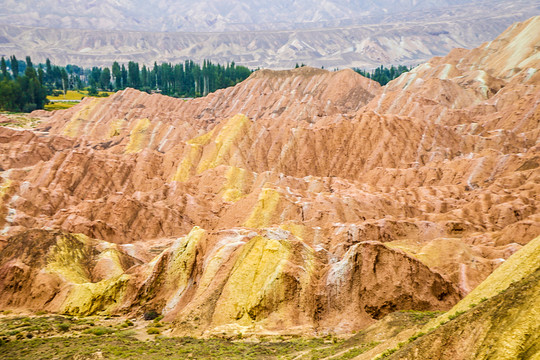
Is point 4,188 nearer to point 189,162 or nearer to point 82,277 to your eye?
point 189,162

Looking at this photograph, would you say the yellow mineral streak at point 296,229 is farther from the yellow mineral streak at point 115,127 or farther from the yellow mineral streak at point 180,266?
the yellow mineral streak at point 115,127

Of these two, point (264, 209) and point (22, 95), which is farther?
point (22, 95)

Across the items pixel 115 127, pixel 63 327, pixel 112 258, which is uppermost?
pixel 115 127

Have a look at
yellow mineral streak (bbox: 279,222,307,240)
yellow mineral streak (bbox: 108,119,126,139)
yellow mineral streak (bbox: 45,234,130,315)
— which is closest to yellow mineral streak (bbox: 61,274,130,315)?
yellow mineral streak (bbox: 45,234,130,315)

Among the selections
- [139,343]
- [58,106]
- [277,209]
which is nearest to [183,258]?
[139,343]

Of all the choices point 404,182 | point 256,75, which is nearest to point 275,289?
point 404,182

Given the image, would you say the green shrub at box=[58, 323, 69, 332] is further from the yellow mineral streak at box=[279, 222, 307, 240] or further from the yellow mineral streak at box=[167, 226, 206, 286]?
the yellow mineral streak at box=[279, 222, 307, 240]
